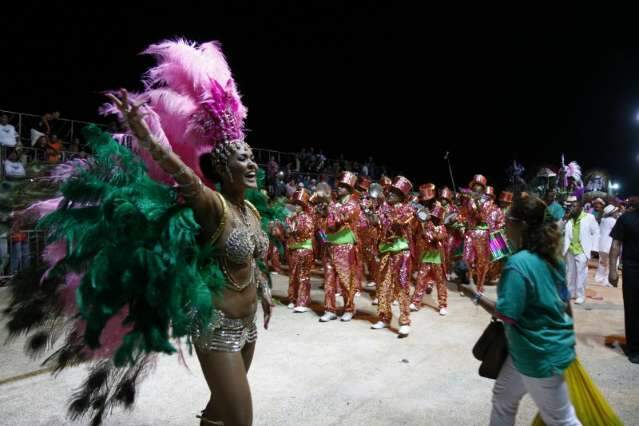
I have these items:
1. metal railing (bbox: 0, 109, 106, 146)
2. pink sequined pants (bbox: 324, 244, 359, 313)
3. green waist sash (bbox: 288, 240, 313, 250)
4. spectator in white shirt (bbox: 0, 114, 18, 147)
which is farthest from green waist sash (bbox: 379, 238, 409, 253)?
metal railing (bbox: 0, 109, 106, 146)

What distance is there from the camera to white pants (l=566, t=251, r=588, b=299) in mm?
8398

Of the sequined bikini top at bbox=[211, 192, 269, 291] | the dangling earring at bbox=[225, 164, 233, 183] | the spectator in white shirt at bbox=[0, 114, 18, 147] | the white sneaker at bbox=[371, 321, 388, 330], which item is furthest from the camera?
the spectator in white shirt at bbox=[0, 114, 18, 147]

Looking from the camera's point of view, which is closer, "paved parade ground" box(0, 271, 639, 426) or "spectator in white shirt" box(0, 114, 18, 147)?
"paved parade ground" box(0, 271, 639, 426)

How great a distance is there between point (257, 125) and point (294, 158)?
318 cm

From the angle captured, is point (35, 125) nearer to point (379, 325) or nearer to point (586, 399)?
point (379, 325)

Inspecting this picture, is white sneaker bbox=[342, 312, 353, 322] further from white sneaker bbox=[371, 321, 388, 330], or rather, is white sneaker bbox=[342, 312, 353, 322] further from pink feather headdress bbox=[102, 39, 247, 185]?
pink feather headdress bbox=[102, 39, 247, 185]

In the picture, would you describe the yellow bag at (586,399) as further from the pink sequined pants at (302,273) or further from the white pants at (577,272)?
the white pants at (577,272)

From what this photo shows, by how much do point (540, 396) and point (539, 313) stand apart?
1.52ft

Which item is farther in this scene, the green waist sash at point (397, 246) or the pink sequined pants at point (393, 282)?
the green waist sash at point (397, 246)

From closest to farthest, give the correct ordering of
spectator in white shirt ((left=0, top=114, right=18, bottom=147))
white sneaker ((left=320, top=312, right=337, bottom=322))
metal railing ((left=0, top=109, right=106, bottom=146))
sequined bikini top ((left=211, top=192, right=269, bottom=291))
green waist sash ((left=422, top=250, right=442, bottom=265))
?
sequined bikini top ((left=211, top=192, right=269, bottom=291))
white sneaker ((left=320, top=312, right=337, bottom=322))
green waist sash ((left=422, top=250, right=442, bottom=265))
spectator in white shirt ((left=0, top=114, right=18, bottom=147))
metal railing ((left=0, top=109, right=106, bottom=146))

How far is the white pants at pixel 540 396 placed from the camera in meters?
2.38

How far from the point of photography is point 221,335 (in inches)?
93.1

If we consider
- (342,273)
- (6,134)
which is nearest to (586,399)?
(342,273)

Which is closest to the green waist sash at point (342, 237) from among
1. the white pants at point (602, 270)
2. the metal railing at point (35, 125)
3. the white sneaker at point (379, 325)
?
the white sneaker at point (379, 325)
